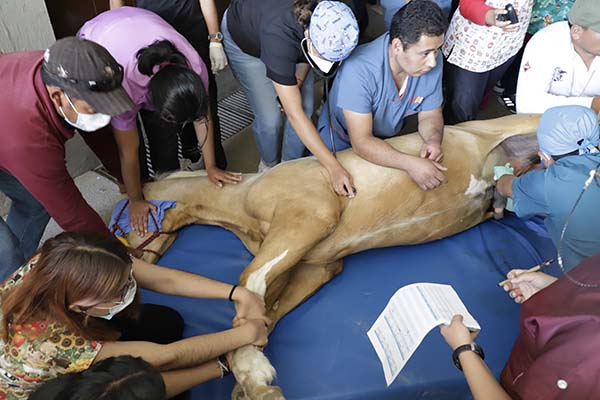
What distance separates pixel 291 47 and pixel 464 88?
93 centimetres

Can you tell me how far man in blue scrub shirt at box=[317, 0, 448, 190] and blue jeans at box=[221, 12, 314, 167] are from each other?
0.32 metres

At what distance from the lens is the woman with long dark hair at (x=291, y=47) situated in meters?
1.58

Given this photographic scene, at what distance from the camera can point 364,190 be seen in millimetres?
1774

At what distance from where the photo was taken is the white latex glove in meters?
2.05

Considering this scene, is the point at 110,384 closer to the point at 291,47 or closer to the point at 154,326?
the point at 154,326

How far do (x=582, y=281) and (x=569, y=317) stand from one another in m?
0.09

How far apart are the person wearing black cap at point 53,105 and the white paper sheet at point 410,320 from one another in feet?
2.93

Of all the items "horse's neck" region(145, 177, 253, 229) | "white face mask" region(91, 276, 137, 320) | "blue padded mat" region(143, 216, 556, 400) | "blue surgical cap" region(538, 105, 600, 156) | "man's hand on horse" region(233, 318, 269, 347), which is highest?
"blue surgical cap" region(538, 105, 600, 156)

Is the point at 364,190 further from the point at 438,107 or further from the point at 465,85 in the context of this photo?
the point at 465,85

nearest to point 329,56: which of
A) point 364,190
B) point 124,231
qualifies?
point 364,190

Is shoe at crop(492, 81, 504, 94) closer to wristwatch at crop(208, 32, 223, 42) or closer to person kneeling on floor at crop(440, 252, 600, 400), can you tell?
wristwatch at crop(208, 32, 223, 42)

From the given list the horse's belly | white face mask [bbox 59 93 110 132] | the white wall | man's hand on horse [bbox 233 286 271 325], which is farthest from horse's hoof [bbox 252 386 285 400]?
the white wall

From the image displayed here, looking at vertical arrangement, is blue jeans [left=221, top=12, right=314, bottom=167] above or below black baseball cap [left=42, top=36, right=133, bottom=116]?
below

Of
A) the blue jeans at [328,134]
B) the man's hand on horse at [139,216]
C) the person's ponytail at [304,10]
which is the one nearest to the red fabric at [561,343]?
the person's ponytail at [304,10]
